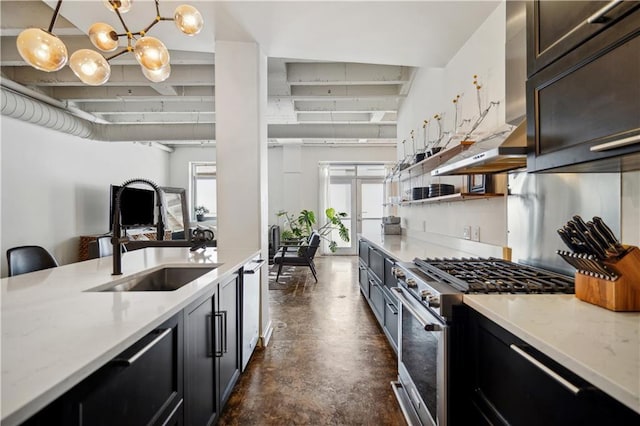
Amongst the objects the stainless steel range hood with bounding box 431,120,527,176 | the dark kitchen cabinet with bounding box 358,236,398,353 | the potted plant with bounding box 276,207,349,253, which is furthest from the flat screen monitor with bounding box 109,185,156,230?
the stainless steel range hood with bounding box 431,120,527,176

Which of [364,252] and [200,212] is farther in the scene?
[200,212]

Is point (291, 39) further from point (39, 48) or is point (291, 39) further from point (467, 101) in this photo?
point (39, 48)

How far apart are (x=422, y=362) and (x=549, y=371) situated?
0.86 meters

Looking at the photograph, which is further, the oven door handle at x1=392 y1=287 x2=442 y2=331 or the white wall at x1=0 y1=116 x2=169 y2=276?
the white wall at x1=0 y1=116 x2=169 y2=276

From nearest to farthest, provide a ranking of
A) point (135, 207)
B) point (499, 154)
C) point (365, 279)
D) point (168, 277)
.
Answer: point (499, 154) → point (168, 277) → point (365, 279) → point (135, 207)

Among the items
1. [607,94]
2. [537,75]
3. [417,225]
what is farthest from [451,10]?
[417,225]

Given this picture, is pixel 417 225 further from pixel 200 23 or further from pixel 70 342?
pixel 70 342

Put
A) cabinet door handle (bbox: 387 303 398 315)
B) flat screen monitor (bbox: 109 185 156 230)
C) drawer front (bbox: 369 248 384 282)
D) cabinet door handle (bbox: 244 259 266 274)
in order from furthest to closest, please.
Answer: flat screen monitor (bbox: 109 185 156 230) → drawer front (bbox: 369 248 384 282) → cabinet door handle (bbox: 387 303 398 315) → cabinet door handle (bbox: 244 259 266 274)

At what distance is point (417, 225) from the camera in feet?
12.5

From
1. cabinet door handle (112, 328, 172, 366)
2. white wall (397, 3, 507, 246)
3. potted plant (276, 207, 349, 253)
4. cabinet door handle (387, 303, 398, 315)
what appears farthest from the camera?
potted plant (276, 207, 349, 253)

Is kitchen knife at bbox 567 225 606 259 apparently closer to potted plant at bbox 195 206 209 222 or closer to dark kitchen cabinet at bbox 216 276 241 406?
dark kitchen cabinet at bbox 216 276 241 406

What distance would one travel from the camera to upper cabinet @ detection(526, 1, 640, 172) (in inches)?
33.3

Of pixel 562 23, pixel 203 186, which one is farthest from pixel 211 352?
pixel 203 186

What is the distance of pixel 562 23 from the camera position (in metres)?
1.08
